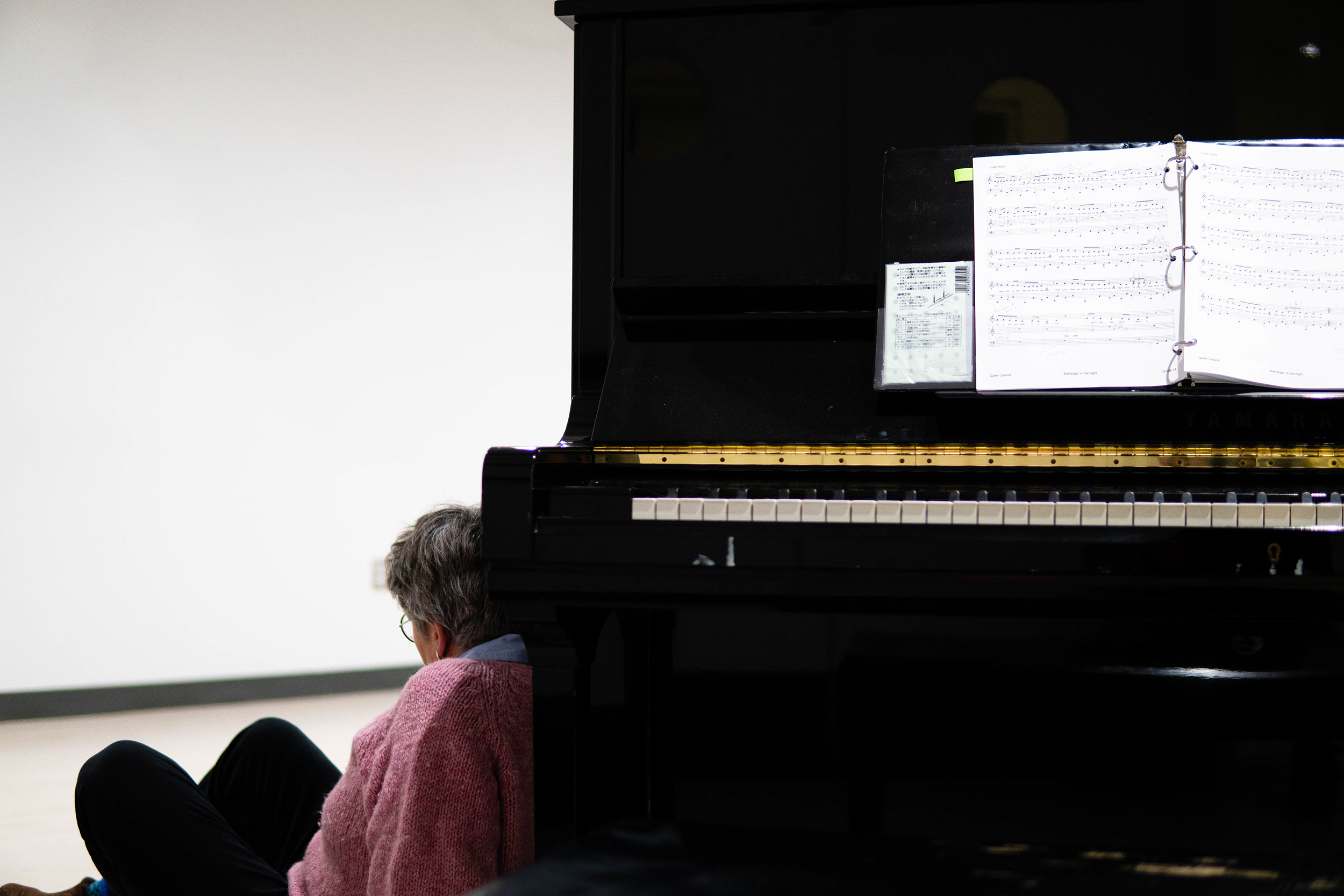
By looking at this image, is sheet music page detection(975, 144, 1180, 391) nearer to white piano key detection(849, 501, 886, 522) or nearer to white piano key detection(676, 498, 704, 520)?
white piano key detection(849, 501, 886, 522)

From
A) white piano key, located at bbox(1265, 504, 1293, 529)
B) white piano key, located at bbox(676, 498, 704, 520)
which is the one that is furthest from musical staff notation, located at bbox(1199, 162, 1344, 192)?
white piano key, located at bbox(676, 498, 704, 520)

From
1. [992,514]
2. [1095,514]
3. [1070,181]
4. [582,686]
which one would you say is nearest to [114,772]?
[582,686]

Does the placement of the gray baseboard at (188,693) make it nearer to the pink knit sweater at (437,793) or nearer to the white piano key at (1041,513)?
the pink knit sweater at (437,793)

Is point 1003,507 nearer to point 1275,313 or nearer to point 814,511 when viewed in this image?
point 814,511

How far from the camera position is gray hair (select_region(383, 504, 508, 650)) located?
148 cm

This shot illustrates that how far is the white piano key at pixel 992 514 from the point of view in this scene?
1.31m

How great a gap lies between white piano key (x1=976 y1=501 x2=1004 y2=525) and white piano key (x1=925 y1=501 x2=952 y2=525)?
0.12ft

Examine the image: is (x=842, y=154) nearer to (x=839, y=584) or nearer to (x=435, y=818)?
(x=839, y=584)

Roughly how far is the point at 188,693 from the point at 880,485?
125 inches

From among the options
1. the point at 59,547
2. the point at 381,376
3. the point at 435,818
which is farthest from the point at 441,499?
the point at 435,818

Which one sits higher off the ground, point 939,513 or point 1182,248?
point 1182,248

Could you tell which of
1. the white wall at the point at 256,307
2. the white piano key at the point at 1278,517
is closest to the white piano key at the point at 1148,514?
the white piano key at the point at 1278,517

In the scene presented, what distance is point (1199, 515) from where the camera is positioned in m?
1.28

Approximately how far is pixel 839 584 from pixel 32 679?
3369 mm
